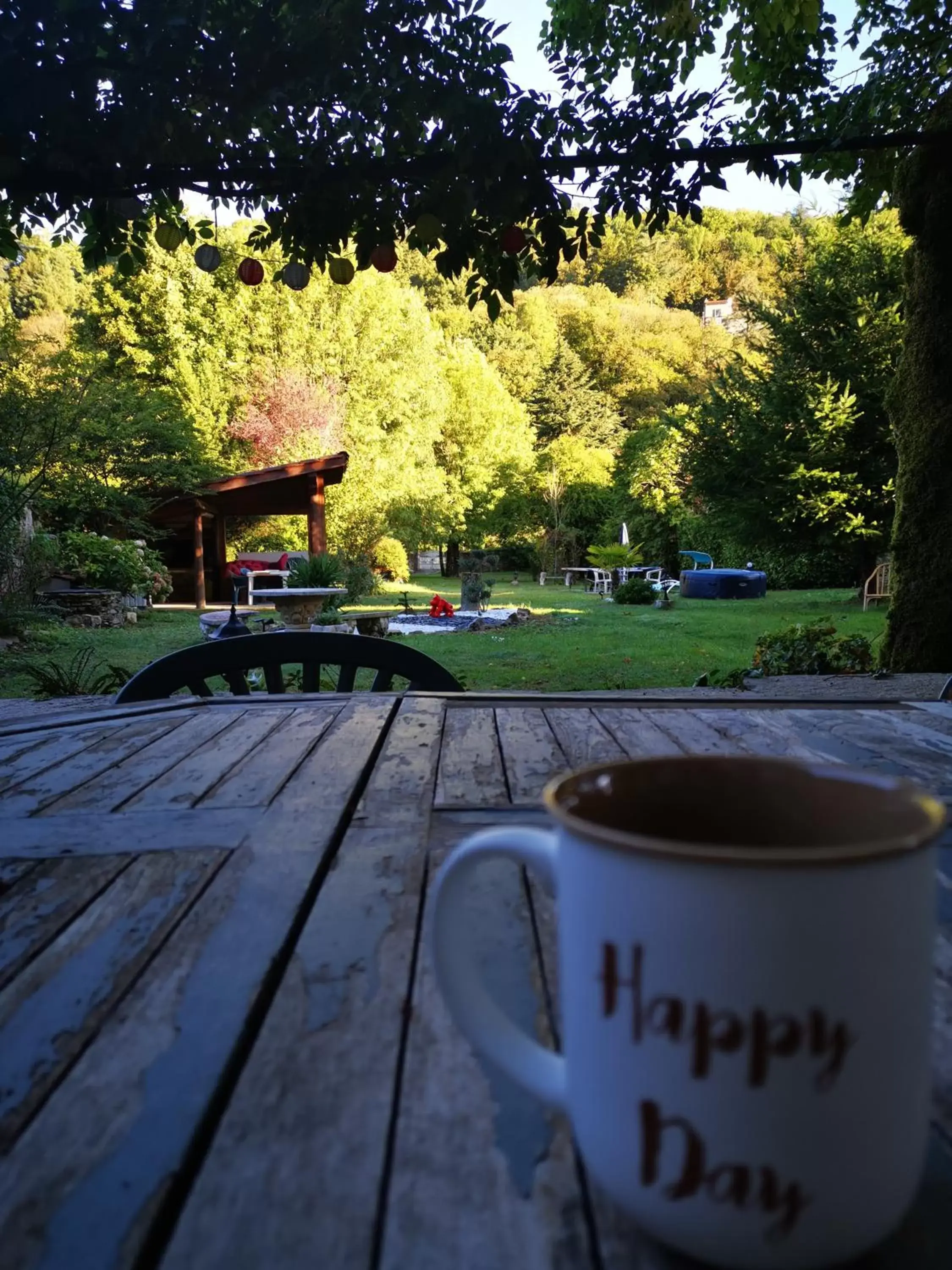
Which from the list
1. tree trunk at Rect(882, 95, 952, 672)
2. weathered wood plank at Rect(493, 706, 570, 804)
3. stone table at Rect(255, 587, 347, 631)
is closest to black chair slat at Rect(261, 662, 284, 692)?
weathered wood plank at Rect(493, 706, 570, 804)

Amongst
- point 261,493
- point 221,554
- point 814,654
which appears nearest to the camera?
point 814,654

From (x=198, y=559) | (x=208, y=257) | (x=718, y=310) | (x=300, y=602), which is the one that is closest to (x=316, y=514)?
(x=198, y=559)

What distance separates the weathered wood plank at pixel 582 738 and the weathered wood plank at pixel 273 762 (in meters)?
0.40

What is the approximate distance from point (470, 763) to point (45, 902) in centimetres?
61

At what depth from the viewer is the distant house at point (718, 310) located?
3925 centimetres

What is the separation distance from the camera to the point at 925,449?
17.0ft

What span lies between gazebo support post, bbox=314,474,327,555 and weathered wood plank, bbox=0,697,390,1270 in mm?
14731

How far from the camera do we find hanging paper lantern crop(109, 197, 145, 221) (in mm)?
2715

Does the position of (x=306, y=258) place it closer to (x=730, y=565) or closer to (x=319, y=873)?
(x=319, y=873)

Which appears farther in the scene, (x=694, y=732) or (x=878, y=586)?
(x=878, y=586)

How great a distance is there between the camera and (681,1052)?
312 mm

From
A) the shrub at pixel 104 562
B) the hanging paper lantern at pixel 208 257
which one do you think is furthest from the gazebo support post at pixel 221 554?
the hanging paper lantern at pixel 208 257

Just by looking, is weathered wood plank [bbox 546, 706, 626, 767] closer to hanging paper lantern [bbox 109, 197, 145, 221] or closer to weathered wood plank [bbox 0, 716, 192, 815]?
weathered wood plank [bbox 0, 716, 192, 815]

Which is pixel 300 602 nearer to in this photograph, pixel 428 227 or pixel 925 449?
pixel 925 449
